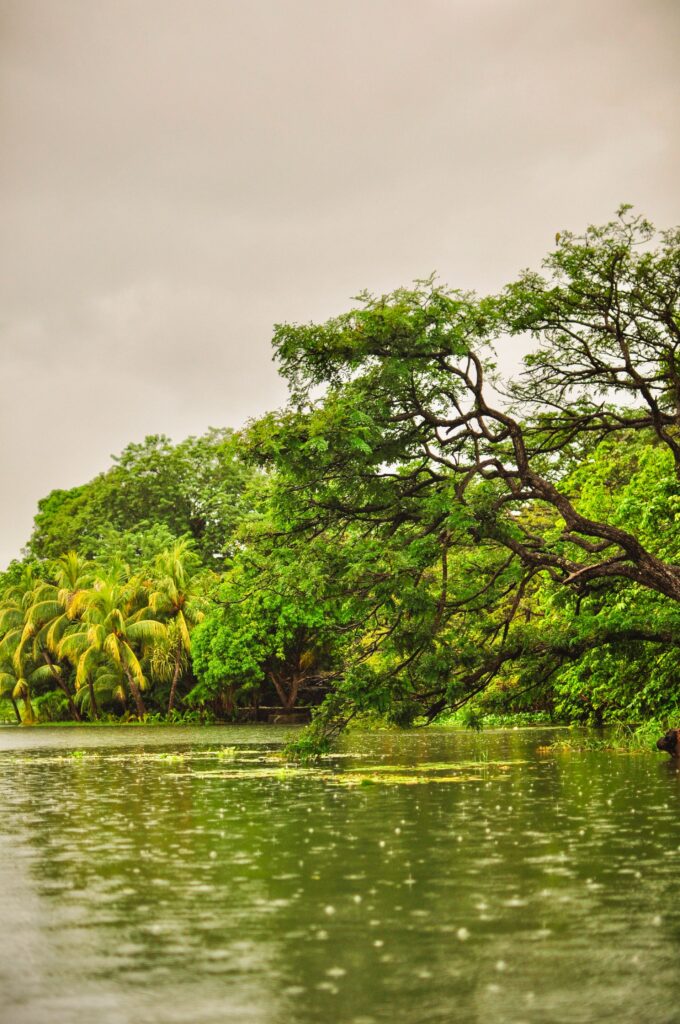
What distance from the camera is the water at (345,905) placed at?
6434 mm

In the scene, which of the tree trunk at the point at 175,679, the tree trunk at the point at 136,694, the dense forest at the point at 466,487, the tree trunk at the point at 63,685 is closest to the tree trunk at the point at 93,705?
the tree trunk at the point at 63,685

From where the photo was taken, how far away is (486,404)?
22531 mm

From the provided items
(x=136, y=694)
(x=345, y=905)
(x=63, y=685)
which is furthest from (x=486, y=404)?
(x=63, y=685)

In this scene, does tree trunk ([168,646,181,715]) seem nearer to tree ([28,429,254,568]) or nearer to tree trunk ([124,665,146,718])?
tree trunk ([124,665,146,718])

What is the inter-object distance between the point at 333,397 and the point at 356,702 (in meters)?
6.05

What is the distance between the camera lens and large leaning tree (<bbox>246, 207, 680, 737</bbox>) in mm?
21000

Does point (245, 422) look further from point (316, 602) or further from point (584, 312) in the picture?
point (584, 312)

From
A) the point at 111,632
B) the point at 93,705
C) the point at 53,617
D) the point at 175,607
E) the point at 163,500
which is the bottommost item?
the point at 93,705

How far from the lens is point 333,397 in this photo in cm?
2089

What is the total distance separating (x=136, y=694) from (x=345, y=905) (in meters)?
57.4

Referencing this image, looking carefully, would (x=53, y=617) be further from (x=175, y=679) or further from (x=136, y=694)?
(x=175, y=679)

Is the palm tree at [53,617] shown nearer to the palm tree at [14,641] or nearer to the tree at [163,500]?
the palm tree at [14,641]

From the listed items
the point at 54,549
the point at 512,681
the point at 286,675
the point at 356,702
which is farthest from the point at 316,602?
the point at 54,549

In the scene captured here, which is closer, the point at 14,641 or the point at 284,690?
the point at 284,690
